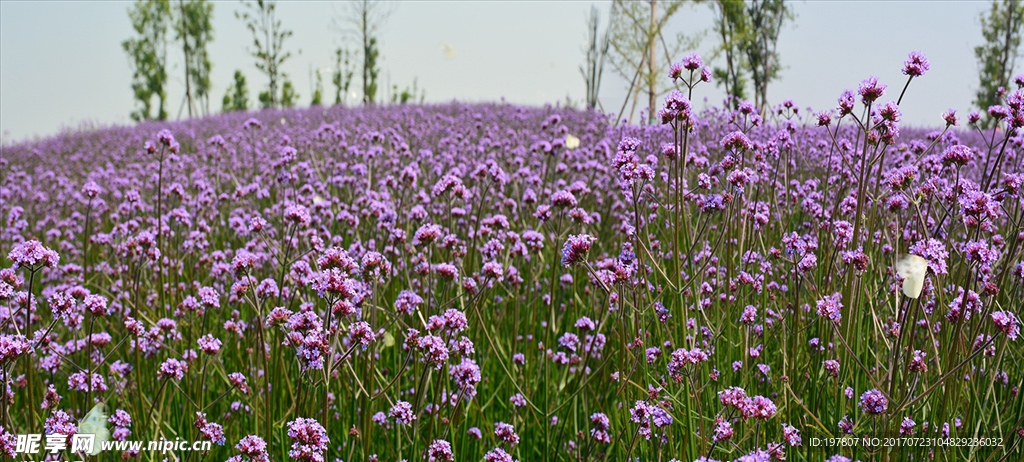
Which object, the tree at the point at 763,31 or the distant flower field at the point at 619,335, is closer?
the distant flower field at the point at 619,335

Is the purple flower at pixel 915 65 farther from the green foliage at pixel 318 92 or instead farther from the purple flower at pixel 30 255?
the green foliage at pixel 318 92

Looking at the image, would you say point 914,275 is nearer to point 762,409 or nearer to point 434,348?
point 762,409

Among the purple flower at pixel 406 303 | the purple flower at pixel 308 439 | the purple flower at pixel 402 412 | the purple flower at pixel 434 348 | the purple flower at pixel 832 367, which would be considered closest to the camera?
the purple flower at pixel 308 439

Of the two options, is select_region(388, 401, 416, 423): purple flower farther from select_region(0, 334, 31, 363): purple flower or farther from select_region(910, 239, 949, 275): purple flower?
select_region(910, 239, 949, 275): purple flower

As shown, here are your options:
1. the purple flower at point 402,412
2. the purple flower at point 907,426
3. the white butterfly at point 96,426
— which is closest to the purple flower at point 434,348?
the purple flower at point 402,412

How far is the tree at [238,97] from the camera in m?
40.0

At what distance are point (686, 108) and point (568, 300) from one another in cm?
230

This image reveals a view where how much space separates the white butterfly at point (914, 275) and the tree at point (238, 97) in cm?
4177

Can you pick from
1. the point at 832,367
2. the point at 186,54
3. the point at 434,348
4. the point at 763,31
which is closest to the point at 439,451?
the point at 434,348

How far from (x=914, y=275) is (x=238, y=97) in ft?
146

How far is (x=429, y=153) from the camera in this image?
24.1 ft

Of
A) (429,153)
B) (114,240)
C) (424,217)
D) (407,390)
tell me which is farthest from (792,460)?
(429,153)

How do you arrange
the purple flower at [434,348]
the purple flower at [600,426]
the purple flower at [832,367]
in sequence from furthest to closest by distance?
the purple flower at [600,426] < the purple flower at [832,367] < the purple flower at [434,348]

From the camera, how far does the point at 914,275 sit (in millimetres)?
1924
